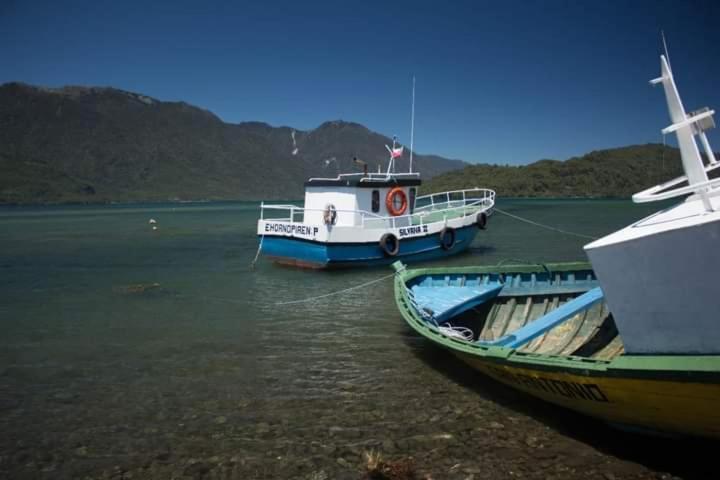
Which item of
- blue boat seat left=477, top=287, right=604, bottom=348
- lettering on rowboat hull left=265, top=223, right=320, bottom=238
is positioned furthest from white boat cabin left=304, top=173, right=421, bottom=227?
blue boat seat left=477, top=287, right=604, bottom=348

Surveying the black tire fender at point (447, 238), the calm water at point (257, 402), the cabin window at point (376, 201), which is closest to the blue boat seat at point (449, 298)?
the calm water at point (257, 402)

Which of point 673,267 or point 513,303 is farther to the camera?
point 513,303

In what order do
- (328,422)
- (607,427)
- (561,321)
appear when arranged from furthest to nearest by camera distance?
(561,321), (328,422), (607,427)

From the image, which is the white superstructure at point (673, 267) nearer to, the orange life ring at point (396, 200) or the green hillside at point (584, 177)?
the orange life ring at point (396, 200)

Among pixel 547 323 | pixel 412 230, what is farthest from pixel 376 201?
pixel 547 323

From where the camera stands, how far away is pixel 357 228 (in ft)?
63.1

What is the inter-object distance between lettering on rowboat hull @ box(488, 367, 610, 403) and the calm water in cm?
54

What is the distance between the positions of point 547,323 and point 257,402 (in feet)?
15.1

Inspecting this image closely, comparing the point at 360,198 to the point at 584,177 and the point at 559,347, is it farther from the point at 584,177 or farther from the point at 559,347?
the point at 584,177

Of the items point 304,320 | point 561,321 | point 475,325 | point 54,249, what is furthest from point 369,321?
point 54,249

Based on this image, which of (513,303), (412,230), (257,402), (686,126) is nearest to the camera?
(686,126)

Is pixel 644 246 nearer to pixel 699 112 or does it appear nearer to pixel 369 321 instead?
pixel 699 112

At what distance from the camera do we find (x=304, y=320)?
12.5 metres

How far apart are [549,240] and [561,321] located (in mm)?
24145
